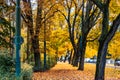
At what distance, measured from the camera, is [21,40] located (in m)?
13.5

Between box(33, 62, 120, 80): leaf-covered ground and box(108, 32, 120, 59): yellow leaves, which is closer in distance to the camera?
box(33, 62, 120, 80): leaf-covered ground

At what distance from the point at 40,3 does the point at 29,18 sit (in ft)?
5.78

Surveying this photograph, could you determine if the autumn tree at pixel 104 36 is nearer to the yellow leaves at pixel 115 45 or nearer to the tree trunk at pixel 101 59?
the tree trunk at pixel 101 59

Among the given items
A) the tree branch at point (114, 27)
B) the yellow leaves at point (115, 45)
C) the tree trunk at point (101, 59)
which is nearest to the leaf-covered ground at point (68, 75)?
the tree trunk at point (101, 59)

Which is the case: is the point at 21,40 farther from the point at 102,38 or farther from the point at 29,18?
the point at 29,18

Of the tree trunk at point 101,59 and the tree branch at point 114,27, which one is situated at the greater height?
the tree branch at point 114,27

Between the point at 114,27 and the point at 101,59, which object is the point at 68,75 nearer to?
the point at 101,59

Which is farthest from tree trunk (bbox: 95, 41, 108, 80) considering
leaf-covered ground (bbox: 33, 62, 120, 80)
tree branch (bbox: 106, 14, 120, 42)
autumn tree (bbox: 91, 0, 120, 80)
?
leaf-covered ground (bbox: 33, 62, 120, 80)

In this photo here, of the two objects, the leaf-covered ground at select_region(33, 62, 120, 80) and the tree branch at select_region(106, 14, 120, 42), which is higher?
the tree branch at select_region(106, 14, 120, 42)

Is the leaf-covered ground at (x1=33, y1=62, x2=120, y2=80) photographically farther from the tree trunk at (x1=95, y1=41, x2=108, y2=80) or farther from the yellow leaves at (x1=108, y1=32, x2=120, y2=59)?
the yellow leaves at (x1=108, y1=32, x2=120, y2=59)

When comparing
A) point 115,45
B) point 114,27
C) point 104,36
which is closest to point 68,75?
point 104,36

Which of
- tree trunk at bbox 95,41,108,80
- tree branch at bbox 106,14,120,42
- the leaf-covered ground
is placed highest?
tree branch at bbox 106,14,120,42

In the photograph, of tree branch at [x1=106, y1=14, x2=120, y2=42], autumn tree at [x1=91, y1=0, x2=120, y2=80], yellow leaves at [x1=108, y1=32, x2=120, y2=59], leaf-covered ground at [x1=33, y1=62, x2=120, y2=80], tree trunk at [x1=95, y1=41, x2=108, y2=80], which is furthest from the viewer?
yellow leaves at [x1=108, y1=32, x2=120, y2=59]

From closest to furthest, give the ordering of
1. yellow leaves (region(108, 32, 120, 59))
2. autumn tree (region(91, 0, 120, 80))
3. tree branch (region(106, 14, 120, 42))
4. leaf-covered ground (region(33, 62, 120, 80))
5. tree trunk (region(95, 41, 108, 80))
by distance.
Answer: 1. tree branch (region(106, 14, 120, 42))
2. autumn tree (region(91, 0, 120, 80))
3. tree trunk (region(95, 41, 108, 80))
4. leaf-covered ground (region(33, 62, 120, 80))
5. yellow leaves (region(108, 32, 120, 59))
